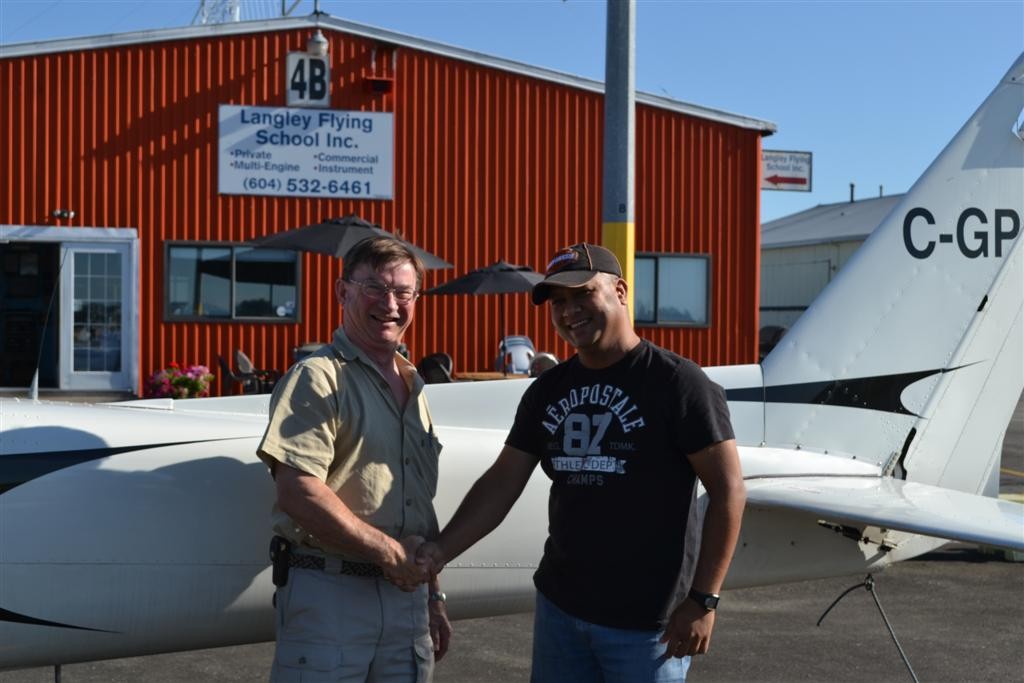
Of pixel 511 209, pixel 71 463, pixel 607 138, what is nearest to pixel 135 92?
pixel 511 209

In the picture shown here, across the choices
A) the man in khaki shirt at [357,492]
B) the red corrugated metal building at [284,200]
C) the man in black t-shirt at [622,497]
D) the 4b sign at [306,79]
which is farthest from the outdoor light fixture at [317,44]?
the man in black t-shirt at [622,497]

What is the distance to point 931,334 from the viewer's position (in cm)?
440

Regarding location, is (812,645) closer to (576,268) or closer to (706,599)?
(706,599)

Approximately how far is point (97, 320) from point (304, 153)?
3556 millimetres

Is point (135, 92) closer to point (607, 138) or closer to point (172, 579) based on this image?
point (607, 138)

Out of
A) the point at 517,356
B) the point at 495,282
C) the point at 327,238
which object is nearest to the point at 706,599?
the point at 327,238

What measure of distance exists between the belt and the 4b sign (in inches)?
530

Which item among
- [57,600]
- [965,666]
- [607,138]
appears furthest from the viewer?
[607,138]

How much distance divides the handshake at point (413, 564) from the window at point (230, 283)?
12929 millimetres

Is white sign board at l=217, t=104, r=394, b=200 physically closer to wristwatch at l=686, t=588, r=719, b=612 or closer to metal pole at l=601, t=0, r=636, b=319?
metal pole at l=601, t=0, r=636, b=319

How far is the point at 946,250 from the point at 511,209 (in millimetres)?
12072

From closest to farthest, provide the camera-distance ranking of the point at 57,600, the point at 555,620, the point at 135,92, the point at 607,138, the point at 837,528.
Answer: the point at 555,620
the point at 57,600
the point at 837,528
the point at 607,138
the point at 135,92

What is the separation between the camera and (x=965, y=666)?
17.3 ft

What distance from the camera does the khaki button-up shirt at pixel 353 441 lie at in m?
2.71
